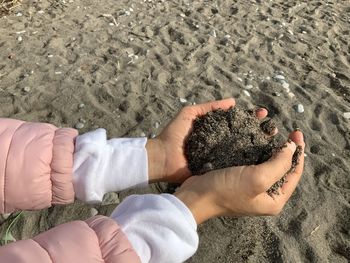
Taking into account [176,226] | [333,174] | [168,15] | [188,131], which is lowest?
[168,15]

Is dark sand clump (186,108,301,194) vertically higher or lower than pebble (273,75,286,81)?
higher

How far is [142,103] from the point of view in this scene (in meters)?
3.26

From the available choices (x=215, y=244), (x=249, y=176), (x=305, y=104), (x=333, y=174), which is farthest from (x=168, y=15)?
(x=249, y=176)

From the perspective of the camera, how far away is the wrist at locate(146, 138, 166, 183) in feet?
6.53

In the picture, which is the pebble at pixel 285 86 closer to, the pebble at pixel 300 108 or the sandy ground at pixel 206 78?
the sandy ground at pixel 206 78

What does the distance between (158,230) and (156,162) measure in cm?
53

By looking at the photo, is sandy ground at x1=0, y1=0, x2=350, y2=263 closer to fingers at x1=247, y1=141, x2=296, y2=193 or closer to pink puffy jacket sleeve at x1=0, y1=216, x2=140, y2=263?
fingers at x1=247, y1=141, x2=296, y2=193

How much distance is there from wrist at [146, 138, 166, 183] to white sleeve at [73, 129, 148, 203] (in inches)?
1.6

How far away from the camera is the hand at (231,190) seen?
5.58ft

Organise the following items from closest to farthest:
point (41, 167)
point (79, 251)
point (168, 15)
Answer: point (79, 251), point (41, 167), point (168, 15)

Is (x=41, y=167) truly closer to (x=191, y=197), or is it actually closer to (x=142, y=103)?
(x=191, y=197)

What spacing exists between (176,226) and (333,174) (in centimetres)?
146

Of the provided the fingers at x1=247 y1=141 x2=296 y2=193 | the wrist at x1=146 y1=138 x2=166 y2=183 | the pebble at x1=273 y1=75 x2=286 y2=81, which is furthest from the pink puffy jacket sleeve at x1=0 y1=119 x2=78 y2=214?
the pebble at x1=273 y1=75 x2=286 y2=81

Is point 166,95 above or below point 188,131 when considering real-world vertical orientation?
below
